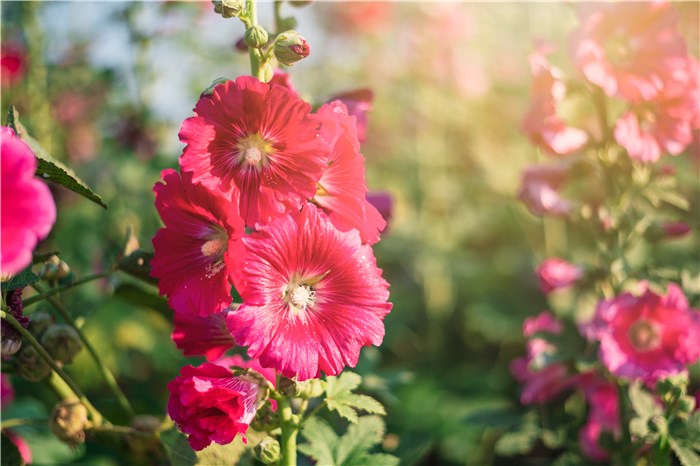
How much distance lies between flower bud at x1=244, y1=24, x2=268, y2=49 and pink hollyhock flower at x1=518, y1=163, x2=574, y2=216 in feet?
2.79

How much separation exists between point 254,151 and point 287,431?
0.37m

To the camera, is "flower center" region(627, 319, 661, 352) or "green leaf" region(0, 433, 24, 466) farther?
"flower center" region(627, 319, 661, 352)

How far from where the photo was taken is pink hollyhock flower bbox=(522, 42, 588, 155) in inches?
58.4

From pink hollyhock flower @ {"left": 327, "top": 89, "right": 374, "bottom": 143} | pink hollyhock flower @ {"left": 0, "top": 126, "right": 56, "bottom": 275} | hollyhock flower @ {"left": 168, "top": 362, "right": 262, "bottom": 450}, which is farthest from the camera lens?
pink hollyhock flower @ {"left": 327, "top": 89, "right": 374, "bottom": 143}

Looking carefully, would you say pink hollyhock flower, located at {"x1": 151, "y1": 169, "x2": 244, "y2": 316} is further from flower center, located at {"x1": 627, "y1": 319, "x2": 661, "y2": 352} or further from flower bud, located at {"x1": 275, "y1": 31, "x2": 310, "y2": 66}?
flower center, located at {"x1": 627, "y1": 319, "x2": 661, "y2": 352}

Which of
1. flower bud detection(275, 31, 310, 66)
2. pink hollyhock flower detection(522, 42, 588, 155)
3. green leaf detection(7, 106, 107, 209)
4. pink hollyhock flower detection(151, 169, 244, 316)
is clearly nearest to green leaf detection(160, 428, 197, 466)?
pink hollyhock flower detection(151, 169, 244, 316)

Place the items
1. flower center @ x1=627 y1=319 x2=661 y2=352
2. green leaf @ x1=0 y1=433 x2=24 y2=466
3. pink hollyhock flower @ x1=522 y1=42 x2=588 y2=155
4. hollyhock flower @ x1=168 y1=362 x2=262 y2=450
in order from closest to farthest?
hollyhock flower @ x1=168 y1=362 x2=262 y2=450, green leaf @ x1=0 y1=433 x2=24 y2=466, flower center @ x1=627 y1=319 x2=661 y2=352, pink hollyhock flower @ x1=522 y1=42 x2=588 y2=155

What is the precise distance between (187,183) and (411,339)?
230 cm

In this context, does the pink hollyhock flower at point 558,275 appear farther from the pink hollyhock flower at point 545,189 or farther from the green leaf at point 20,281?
the green leaf at point 20,281

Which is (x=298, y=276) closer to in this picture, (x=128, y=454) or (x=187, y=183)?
(x=187, y=183)

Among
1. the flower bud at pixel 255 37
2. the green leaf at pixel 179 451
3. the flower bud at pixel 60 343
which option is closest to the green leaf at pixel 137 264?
the flower bud at pixel 60 343

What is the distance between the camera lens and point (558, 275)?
1631 millimetres

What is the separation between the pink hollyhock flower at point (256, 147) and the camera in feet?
2.88

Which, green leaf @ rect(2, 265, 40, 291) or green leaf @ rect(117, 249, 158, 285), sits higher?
green leaf @ rect(2, 265, 40, 291)
